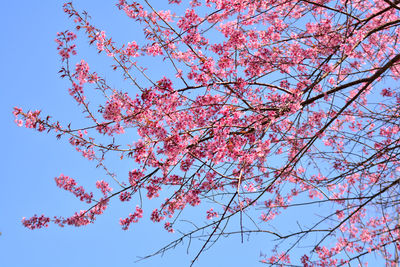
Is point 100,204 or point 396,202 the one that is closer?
point 396,202

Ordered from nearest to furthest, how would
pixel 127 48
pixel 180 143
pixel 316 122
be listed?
1. pixel 180 143
2. pixel 127 48
3. pixel 316 122

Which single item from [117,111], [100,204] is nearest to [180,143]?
[117,111]

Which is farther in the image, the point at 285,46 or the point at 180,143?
the point at 285,46

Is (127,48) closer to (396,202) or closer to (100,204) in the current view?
(100,204)

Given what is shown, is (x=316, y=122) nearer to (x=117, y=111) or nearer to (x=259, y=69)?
(x=259, y=69)

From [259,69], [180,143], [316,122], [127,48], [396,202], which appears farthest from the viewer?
[316,122]

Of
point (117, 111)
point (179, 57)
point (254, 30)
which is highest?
point (254, 30)

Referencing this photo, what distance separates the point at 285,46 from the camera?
19.6ft

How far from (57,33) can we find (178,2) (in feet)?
6.90

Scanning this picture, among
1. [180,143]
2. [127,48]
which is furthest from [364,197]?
[127,48]

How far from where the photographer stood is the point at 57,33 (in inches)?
189

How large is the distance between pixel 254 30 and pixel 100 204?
148 inches

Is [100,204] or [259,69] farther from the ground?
[259,69]

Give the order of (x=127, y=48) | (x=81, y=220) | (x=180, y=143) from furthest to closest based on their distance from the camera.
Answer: (x=81, y=220) < (x=127, y=48) < (x=180, y=143)
